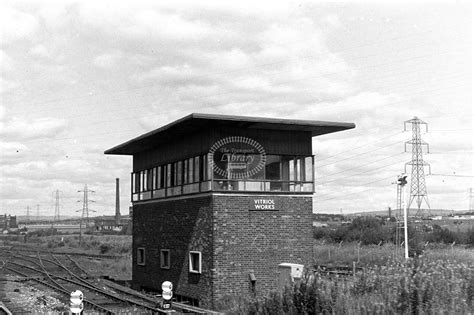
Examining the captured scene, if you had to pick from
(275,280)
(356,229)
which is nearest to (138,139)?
(275,280)

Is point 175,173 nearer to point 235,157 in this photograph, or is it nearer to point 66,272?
point 235,157

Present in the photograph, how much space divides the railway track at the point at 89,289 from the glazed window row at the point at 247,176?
13.9 feet

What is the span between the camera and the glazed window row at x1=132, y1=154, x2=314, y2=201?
21.1 m

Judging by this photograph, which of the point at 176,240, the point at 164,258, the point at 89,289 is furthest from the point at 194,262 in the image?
the point at 89,289

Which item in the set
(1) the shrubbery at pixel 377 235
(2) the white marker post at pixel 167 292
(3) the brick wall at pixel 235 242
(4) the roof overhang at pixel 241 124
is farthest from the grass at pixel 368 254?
(2) the white marker post at pixel 167 292

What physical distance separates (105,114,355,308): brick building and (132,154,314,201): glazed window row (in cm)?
3

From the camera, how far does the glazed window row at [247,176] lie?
69.1ft

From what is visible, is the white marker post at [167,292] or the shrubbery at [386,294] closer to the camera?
the shrubbery at [386,294]

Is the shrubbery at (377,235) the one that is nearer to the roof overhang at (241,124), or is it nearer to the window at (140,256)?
the window at (140,256)

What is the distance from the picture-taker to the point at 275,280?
21188 mm

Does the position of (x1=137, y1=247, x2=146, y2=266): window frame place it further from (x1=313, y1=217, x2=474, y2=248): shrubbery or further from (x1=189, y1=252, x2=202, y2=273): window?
(x1=313, y1=217, x2=474, y2=248): shrubbery

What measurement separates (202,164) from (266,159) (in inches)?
89.1

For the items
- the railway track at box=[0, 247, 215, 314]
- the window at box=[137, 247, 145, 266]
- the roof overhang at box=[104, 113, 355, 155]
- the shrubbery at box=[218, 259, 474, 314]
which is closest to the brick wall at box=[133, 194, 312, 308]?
the railway track at box=[0, 247, 215, 314]

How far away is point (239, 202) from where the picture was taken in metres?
20.9
